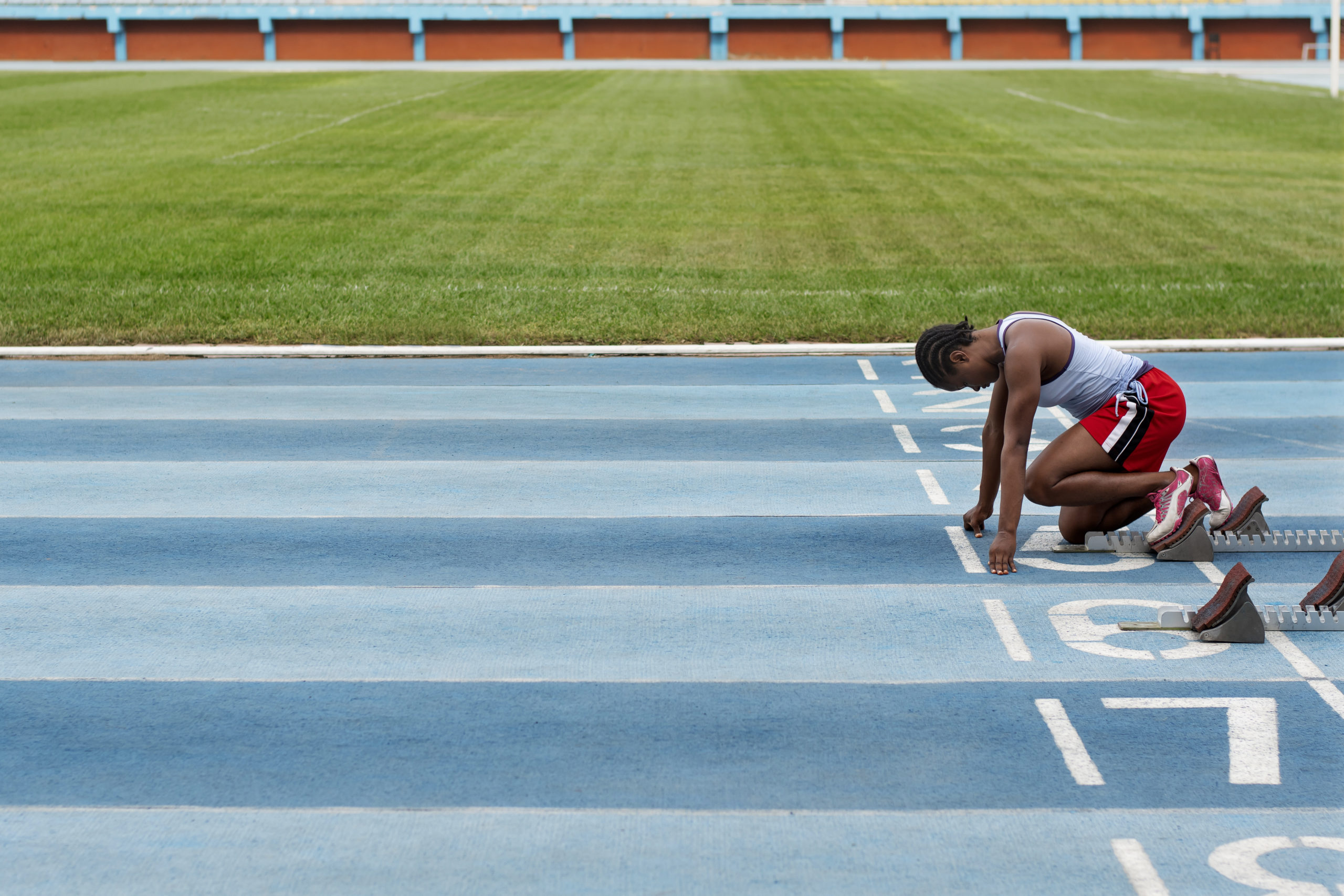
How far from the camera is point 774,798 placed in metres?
4.38

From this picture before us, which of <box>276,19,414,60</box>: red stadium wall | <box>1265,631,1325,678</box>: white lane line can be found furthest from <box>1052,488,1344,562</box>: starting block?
<box>276,19,414,60</box>: red stadium wall

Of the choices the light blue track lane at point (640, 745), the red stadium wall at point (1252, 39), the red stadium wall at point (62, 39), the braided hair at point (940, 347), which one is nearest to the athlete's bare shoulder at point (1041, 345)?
the braided hair at point (940, 347)

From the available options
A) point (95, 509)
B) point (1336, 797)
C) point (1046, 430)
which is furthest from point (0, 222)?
point (1336, 797)

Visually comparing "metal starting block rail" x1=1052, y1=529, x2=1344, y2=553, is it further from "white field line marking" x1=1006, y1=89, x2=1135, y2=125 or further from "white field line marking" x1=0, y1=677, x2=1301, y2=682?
"white field line marking" x1=1006, y1=89, x2=1135, y2=125

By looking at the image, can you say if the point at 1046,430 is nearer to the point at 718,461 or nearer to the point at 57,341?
the point at 718,461

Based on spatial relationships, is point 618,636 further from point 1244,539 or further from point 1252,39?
point 1252,39

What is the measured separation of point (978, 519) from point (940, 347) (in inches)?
45.8

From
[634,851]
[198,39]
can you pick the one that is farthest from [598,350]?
[198,39]

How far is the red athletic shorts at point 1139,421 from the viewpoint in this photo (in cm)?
636

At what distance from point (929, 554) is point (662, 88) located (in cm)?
3695

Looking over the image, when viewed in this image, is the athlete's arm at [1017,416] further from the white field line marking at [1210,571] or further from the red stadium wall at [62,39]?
the red stadium wall at [62,39]

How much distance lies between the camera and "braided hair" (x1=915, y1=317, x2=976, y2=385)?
5914 mm

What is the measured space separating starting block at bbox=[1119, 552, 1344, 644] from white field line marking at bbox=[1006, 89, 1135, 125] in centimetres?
2700

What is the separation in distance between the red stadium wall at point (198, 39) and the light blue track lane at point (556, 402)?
6123cm
